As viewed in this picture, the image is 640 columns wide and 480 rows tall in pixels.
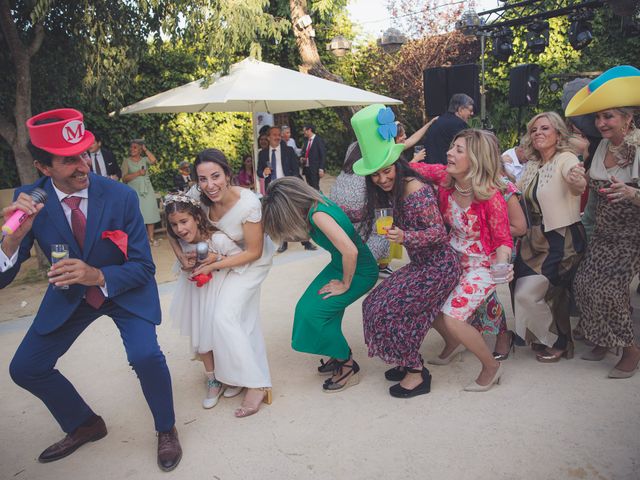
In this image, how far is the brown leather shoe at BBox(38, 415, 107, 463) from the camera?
2.99m

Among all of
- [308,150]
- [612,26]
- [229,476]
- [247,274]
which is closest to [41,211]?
[247,274]

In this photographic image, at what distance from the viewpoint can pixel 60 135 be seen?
261 cm

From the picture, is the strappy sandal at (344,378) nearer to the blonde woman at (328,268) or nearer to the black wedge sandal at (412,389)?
the blonde woman at (328,268)

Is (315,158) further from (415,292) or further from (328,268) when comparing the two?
(415,292)

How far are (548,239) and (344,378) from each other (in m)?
1.72

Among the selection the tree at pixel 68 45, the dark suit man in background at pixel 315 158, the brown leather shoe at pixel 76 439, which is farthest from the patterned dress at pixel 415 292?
the dark suit man in background at pixel 315 158

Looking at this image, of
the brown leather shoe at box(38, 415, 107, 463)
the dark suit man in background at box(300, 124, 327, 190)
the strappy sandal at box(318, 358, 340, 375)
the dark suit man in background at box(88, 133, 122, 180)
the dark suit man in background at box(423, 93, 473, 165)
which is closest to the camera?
the brown leather shoe at box(38, 415, 107, 463)

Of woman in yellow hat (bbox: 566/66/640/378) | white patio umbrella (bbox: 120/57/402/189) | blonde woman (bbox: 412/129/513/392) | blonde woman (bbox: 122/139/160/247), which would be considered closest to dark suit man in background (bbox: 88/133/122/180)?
blonde woman (bbox: 122/139/160/247)

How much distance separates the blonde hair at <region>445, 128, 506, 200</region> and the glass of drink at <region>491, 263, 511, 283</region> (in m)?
0.42

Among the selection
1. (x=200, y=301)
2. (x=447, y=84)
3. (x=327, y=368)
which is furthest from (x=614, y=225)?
(x=447, y=84)

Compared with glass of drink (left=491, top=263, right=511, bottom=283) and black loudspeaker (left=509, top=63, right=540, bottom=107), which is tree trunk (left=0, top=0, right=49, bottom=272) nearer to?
glass of drink (left=491, top=263, right=511, bottom=283)

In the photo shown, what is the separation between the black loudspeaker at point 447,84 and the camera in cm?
813

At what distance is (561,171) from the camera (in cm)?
348

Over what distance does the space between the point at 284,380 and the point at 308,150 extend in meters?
6.05
